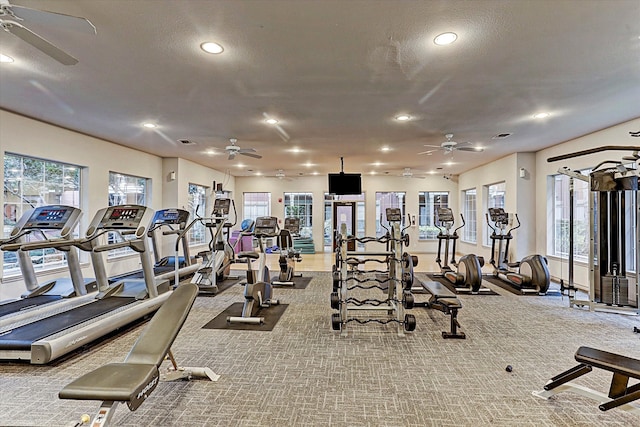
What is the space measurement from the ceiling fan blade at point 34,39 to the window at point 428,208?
419 inches

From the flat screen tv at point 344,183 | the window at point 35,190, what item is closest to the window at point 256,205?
the flat screen tv at point 344,183

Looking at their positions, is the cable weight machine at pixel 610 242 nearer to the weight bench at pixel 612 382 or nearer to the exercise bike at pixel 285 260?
the weight bench at pixel 612 382

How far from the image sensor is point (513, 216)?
7.34m

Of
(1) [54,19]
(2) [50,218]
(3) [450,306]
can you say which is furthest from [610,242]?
(2) [50,218]

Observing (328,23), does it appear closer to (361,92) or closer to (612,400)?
(361,92)

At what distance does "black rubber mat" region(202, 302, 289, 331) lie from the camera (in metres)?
3.91

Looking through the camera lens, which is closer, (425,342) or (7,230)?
(425,342)

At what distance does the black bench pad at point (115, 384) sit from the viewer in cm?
171

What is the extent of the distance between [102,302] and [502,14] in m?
5.00

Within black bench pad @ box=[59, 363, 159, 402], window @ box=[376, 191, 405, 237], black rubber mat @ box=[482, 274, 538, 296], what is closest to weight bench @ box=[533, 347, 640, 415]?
black bench pad @ box=[59, 363, 159, 402]

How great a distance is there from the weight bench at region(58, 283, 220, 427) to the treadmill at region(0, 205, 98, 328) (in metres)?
2.12

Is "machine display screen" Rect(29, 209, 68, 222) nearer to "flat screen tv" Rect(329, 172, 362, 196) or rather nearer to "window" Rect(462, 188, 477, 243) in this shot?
"flat screen tv" Rect(329, 172, 362, 196)

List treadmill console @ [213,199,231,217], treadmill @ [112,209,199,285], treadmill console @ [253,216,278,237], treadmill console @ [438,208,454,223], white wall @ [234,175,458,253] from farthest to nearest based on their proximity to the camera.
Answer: white wall @ [234,175,458,253]
treadmill console @ [438,208,454,223]
treadmill console @ [213,199,231,217]
treadmill @ [112,209,199,285]
treadmill console @ [253,216,278,237]

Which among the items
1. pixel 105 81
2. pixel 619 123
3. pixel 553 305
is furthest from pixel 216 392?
pixel 619 123
